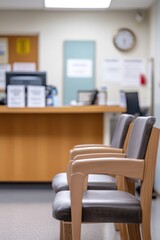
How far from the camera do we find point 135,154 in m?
2.55

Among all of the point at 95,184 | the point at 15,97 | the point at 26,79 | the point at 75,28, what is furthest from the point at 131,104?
the point at 95,184

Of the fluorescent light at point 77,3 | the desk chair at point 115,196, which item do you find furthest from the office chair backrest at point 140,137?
the fluorescent light at point 77,3

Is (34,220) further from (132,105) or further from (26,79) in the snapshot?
(132,105)

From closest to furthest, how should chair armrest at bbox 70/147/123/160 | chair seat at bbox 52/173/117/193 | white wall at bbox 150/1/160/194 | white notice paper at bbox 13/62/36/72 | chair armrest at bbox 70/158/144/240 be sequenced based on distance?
chair armrest at bbox 70/158/144/240
chair seat at bbox 52/173/117/193
chair armrest at bbox 70/147/123/160
white wall at bbox 150/1/160/194
white notice paper at bbox 13/62/36/72

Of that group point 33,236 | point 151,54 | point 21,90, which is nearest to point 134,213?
point 33,236

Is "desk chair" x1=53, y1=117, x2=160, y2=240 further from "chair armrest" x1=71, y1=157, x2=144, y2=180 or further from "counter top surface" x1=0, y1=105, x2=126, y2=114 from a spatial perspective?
"counter top surface" x1=0, y1=105, x2=126, y2=114

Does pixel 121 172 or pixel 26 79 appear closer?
pixel 121 172

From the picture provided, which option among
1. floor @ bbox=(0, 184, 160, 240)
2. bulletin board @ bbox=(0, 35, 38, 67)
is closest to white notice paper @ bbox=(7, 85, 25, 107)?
floor @ bbox=(0, 184, 160, 240)

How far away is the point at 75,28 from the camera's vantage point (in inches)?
271

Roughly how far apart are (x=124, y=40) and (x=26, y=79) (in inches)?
92.0

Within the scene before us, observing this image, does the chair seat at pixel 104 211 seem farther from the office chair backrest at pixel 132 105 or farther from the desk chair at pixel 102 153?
the office chair backrest at pixel 132 105

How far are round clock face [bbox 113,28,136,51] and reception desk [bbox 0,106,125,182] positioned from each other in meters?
2.02

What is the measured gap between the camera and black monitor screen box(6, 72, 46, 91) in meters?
5.05

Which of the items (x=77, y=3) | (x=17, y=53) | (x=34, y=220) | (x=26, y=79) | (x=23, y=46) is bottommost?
(x=34, y=220)
